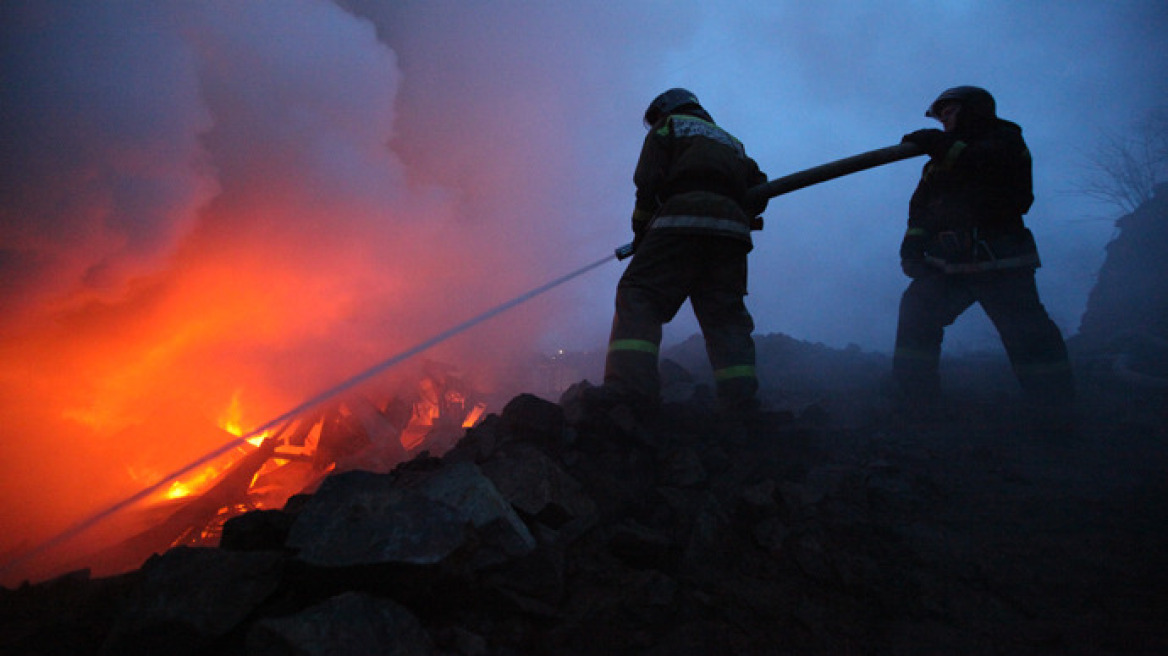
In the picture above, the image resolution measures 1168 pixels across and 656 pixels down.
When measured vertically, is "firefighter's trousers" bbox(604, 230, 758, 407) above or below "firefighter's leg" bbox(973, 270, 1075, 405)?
above

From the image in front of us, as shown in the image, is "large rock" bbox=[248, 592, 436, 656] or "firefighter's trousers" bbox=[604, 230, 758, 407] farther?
"firefighter's trousers" bbox=[604, 230, 758, 407]

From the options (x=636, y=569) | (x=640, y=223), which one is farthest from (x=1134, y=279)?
(x=636, y=569)

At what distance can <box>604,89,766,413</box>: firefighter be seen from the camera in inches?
103

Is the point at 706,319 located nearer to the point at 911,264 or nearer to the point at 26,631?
the point at 911,264

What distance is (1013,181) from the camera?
3373 millimetres

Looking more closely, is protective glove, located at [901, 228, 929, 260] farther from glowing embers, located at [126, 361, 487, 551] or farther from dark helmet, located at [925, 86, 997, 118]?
glowing embers, located at [126, 361, 487, 551]

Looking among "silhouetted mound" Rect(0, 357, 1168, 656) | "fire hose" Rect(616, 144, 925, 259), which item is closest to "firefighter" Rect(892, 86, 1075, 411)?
"fire hose" Rect(616, 144, 925, 259)

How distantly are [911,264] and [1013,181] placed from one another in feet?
3.12

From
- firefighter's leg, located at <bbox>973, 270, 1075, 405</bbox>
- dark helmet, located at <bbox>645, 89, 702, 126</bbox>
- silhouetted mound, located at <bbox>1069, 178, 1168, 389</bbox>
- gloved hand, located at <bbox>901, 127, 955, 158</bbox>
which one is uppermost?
dark helmet, located at <bbox>645, 89, 702, 126</bbox>

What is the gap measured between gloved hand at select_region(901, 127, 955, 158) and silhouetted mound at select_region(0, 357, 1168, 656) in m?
2.74

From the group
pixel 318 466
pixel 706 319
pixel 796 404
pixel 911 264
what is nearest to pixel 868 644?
pixel 706 319

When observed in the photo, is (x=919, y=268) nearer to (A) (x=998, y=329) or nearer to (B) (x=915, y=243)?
(B) (x=915, y=243)

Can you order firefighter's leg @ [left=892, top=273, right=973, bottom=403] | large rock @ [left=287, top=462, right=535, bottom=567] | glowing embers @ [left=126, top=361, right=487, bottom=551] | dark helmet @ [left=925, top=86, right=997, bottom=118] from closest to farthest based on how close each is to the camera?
large rock @ [left=287, top=462, right=535, bottom=567]
dark helmet @ [left=925, top=86, right=997, bottom=118]
firefighter's leg @ [left=892, top=273, right=973, bottom=403]
glowing embers @ [left=126, top=361, right=487, bottom=551]

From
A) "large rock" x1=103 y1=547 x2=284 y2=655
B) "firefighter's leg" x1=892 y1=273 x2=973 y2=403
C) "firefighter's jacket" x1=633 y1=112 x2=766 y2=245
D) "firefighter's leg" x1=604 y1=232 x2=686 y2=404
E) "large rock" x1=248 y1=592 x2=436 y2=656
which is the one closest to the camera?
"large rock" x1=248 y1=592 x2=436 y2=656
